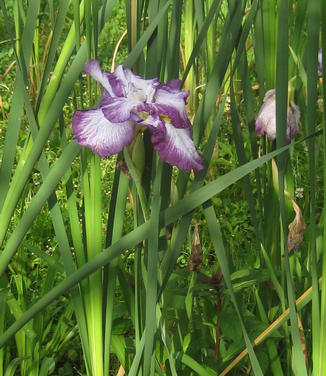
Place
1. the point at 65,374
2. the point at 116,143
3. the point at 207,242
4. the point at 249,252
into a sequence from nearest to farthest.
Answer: the point at 116,143, the point at 65,374, the point at 249,252, the point at 207,242

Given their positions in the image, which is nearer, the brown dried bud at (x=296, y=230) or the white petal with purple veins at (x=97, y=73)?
the white petal with purple veins at (x=97, y=73)

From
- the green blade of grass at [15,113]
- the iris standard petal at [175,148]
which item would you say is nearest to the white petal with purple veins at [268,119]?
the iris standard petal at [175,148]

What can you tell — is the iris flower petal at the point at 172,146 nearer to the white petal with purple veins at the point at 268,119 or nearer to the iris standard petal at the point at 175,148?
the iris standard petal at the point at 175,148

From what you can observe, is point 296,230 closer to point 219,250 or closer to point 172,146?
point 219,250

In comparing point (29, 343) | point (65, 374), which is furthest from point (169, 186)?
point (65, 374)

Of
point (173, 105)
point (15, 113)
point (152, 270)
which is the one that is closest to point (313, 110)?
point (173, 105)

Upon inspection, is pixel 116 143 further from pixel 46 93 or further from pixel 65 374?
pixel 65 374

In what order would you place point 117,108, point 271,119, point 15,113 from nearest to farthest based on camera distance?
1. point 117,108
2. point 15,113
3. point 271,119
